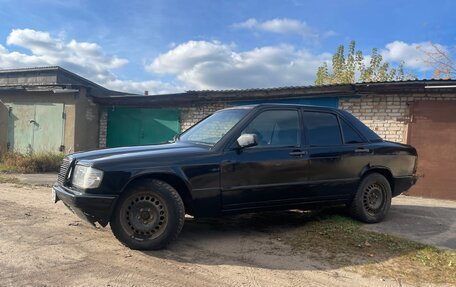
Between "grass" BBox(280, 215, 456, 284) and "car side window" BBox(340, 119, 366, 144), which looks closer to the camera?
"grass" BBox(280, 215, 456, 284)

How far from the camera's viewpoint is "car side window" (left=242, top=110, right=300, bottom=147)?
5.42 meters

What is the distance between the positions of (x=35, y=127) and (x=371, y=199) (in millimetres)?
13703

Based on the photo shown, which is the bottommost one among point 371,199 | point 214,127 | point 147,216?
point 147,216

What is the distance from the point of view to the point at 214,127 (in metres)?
5.66

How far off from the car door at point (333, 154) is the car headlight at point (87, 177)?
9.03ft

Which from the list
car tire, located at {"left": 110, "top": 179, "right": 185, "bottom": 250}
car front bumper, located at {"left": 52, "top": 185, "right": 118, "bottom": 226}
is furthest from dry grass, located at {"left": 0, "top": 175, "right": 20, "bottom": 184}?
car tire, located at {"left": 110, "top": 179, "right": 185, "bottom": 250}

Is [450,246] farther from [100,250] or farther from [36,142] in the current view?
[36,142]

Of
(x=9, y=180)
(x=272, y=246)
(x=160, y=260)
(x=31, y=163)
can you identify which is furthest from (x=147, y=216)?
(x=31, y=163)

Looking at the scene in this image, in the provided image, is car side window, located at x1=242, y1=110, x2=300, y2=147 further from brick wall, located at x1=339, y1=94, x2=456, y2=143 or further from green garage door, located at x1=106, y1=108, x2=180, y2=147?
green garage door, located at x1=106, y1=108, x2=180, y2=147

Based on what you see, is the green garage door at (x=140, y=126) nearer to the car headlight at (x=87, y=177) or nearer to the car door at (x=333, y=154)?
the car door at (x=333, y=154)

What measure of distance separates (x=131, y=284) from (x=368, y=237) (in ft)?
10.5

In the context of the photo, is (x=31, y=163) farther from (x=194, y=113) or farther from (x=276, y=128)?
(x=276, y=128)

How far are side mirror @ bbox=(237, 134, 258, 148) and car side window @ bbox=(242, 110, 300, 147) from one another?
0.96 ft

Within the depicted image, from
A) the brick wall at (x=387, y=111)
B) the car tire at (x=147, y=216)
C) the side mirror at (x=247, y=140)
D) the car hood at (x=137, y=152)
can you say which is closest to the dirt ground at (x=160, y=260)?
the car tire at (x=147, y=216)
